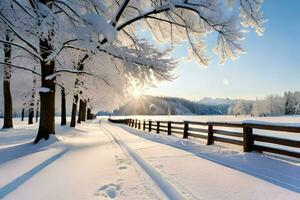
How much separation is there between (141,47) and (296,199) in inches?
404

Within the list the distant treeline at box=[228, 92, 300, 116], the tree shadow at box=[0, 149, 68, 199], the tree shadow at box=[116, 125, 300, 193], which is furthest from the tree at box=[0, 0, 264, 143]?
the distant treeline at box=[228, 92, 300, 116]

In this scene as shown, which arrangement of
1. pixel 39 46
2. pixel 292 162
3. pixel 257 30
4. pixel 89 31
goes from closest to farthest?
pixel 292 162 → pixel 89 31 → pixel 39 46 → pixel 257 30

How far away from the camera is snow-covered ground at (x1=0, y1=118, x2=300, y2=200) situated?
501 cm

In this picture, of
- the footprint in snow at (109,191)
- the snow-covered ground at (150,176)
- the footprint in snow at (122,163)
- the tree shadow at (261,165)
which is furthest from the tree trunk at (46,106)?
the footprint in snow at (109,191)

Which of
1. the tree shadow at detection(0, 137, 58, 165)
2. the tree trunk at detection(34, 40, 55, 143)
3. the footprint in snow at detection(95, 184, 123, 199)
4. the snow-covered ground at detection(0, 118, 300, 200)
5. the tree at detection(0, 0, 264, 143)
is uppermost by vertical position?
the tree at detection(0, 0, 264, 143)

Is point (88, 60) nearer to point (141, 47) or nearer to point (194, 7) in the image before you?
point (141, 47)

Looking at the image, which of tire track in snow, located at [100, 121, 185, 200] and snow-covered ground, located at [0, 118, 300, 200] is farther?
snow-covered ground, located at [0, 118, 300, 200]

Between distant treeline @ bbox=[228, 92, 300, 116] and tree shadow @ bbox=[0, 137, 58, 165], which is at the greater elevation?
distant treeline @ bbox=[228, 92, 300, 116]

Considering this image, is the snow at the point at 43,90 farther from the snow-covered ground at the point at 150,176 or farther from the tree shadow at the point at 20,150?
the snow-covered ground at the point at 150,176

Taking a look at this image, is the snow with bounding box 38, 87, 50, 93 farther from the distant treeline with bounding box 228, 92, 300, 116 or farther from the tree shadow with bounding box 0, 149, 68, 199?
the distant treeline with bounding box 228, 92, 300, 116

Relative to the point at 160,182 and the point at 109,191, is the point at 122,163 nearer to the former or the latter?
the point at 160,182

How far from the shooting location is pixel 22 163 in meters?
7.84

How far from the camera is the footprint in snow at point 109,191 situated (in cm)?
501

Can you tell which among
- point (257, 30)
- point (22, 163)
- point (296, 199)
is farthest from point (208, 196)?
point (257, 30)
